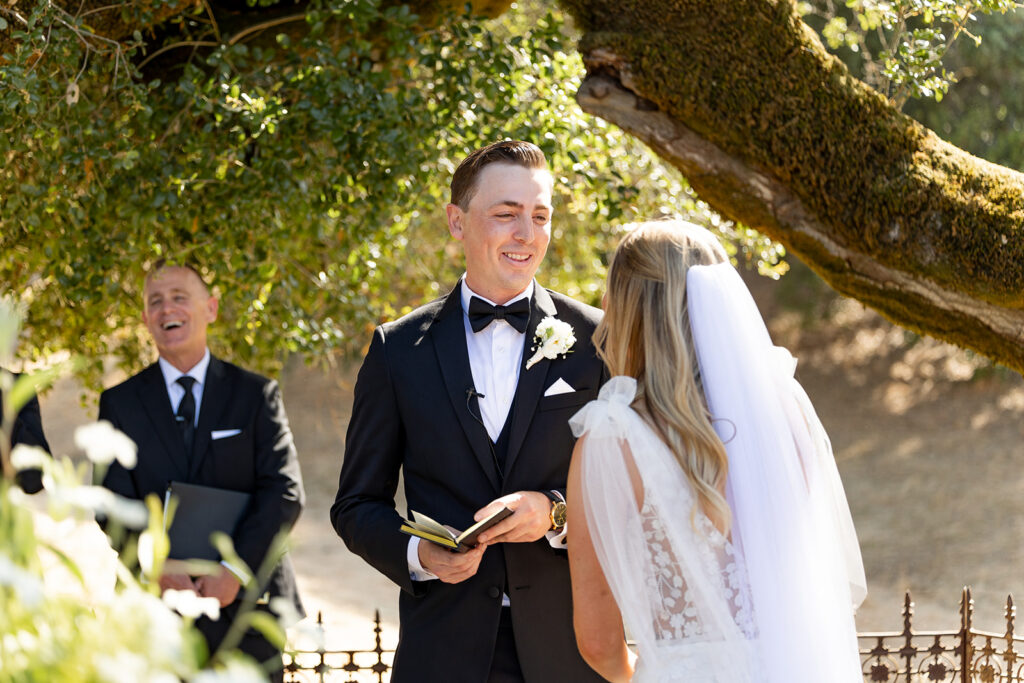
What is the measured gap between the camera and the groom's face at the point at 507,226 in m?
3.16

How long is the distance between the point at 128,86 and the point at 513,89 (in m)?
1.71

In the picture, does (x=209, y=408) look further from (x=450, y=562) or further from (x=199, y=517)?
(x=450, y=562)

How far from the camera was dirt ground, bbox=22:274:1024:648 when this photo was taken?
11.1 m

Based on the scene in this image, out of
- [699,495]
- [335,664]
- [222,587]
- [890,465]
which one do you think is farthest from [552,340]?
[890,465]

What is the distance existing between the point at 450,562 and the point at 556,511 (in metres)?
0.34

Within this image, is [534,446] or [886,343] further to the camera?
[886,343]

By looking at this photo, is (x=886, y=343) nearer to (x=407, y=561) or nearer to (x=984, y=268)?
(x=984, y=268)

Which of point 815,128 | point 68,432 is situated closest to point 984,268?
point 815,128

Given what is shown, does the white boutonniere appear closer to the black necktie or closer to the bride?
the bride

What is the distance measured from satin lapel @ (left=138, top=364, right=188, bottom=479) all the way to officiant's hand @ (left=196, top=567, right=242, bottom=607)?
0.47 meters

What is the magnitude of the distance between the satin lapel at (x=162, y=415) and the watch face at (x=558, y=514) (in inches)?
79.5

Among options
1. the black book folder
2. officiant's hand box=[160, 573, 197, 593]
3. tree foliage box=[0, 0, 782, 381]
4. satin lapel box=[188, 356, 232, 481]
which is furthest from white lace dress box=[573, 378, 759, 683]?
tree foliage box=[0, 0, 782, 381]

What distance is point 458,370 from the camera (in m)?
3.14

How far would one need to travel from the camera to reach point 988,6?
13.3 ft
